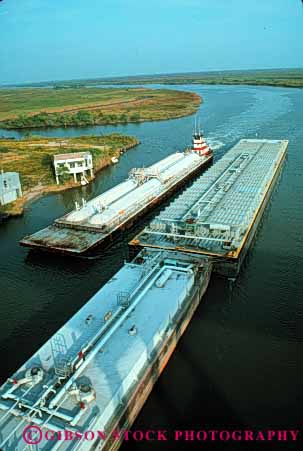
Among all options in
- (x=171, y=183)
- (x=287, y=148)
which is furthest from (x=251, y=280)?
(x=287, y=148)

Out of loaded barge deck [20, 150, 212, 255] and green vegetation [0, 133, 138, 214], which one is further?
green vegetation [0, 133, 138, 214]

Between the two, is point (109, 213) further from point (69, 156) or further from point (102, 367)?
point (69, 156)

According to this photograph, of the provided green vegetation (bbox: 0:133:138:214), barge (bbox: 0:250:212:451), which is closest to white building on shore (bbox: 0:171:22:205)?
green vegetation (bbox: 0:133:138:214)

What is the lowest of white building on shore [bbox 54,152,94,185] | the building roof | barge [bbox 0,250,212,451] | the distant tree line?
barge [bbox 0,250,212,451]

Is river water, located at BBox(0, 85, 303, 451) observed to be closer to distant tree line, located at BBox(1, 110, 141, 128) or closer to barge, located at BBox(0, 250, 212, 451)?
barge, located at BBox(0, 250, 212, 451)

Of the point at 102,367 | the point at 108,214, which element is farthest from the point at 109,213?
the point at 102,367

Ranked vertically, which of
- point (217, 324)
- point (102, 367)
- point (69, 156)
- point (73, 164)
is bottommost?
point (217, 324)

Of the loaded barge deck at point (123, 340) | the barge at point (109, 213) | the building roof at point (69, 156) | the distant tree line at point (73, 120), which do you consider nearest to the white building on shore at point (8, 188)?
the building roof at point (69, 156)

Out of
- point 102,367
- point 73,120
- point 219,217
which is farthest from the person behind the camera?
point 73,120
